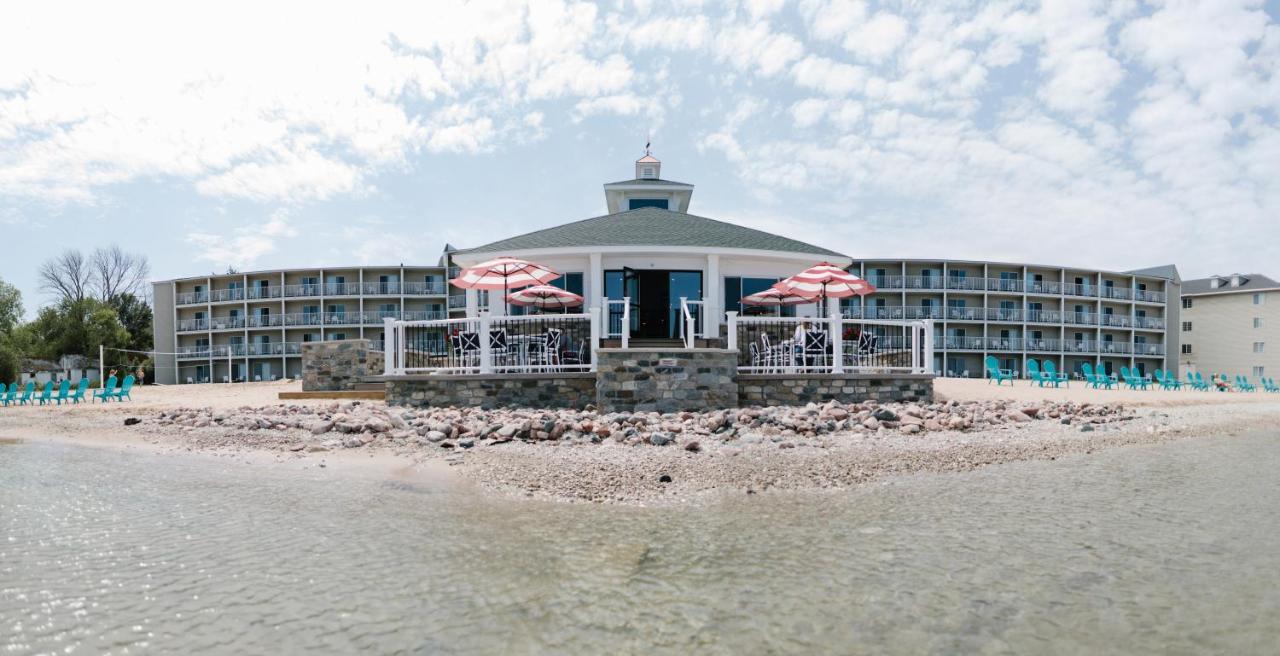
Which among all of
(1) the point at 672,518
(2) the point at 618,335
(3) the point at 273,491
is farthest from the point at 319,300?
(1) the point at 672,518

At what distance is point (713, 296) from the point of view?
16.9m

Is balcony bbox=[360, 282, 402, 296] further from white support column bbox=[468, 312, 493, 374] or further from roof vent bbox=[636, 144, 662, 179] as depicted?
white support column bbox=[468, 312, 493, 374]

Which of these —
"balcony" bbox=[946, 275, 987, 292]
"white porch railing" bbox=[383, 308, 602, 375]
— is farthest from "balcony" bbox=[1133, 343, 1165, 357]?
"white porch railing" bbox=[383, 308, 602, 375]

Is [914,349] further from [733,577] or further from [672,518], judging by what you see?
[733,577]

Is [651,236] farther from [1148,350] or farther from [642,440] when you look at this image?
[1148,350]

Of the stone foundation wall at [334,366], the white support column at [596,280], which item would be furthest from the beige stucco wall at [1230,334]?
the stone foundation wall at [334,366]

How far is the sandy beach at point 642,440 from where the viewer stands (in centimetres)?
735

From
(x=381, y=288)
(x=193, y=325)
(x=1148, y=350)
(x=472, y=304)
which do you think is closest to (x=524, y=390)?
(x=472, y=304)

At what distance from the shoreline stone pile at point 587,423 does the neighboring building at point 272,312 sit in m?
35.9

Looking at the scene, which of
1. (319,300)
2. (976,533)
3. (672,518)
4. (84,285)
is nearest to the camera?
(976,533)

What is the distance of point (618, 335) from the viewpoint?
16031 mm

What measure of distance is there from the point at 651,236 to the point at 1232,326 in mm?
56041

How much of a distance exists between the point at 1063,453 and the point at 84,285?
7063cm

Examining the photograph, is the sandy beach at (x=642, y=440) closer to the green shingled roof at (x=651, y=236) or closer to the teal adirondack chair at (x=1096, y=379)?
the green shingled roof at (x=651, y=236)
